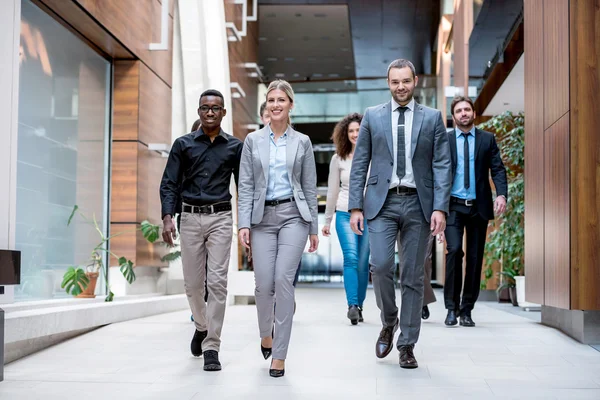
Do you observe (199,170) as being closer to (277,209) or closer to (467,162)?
(277,209)

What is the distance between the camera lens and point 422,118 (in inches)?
171

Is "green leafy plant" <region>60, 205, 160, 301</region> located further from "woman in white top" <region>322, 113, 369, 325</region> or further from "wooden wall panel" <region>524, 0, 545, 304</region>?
"wooden wall panel" <region>524, 0, 545, 304</region>

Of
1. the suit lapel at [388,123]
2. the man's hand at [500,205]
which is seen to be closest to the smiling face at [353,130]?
the man's hand at [500,205]

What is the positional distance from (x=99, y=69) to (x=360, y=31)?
1240cm

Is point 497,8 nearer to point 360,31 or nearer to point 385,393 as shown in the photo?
point 385,393

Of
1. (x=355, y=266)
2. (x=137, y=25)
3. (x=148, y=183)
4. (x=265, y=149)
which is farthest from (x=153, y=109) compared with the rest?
(x=265, y=149)

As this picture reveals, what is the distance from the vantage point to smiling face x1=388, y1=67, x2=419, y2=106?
4305 mm

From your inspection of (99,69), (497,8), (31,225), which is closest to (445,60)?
(497,8)

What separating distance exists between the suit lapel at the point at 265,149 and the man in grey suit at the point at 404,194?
0.51 meters

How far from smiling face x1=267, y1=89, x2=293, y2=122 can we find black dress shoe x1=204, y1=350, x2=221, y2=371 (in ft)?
4.31

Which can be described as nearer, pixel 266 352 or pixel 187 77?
pixel 266 352

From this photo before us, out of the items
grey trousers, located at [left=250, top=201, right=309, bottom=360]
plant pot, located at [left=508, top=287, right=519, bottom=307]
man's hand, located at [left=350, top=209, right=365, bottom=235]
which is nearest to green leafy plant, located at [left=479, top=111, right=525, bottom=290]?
plant pot, located at [left=508, top=287, right=519, bottom=307]

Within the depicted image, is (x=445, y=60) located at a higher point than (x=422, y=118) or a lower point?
higher

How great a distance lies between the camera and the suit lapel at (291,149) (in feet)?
13.7
